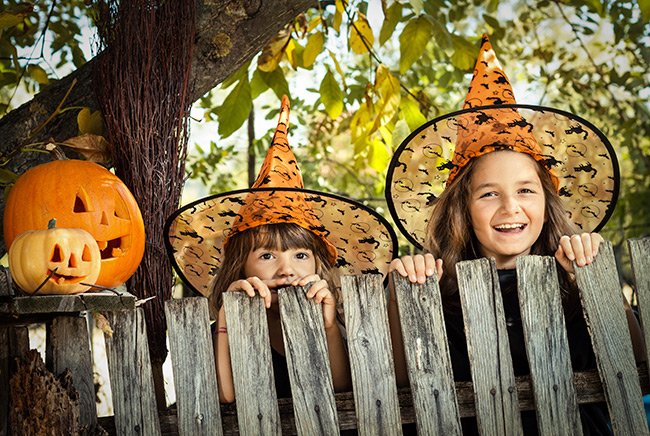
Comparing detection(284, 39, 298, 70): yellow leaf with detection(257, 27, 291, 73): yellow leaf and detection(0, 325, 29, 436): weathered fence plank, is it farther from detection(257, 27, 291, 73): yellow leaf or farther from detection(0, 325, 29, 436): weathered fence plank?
detection(0, 325, 29, 436): weathered fence plank

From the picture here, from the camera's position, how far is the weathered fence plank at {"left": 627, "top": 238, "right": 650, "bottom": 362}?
1983mm

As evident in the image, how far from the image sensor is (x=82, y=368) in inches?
76.2

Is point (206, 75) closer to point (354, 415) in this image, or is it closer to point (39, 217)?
point (39, 217)


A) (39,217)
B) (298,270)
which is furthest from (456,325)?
(39,217)

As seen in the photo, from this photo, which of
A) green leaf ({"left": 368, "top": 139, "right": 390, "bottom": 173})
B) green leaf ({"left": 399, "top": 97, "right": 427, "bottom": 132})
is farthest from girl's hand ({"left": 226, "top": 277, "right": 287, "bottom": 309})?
green leaf ({"left": 368, "top": 139, "right": 390, "bottom": 173})

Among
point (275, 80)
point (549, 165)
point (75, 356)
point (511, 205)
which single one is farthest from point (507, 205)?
point (275, 80)

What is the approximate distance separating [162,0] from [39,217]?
40.6 inches

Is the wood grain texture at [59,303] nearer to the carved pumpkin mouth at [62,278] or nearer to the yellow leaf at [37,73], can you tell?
the carved pumpkin mouth at [62,278]

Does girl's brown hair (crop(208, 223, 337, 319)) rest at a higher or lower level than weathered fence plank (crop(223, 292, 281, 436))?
higher

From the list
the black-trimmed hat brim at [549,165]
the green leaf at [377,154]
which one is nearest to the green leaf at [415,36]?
the black-trimmed hat brim at [549,165]

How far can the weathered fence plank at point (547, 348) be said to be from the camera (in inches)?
77.7

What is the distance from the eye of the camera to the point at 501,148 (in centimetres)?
263

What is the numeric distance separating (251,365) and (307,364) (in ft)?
0.60

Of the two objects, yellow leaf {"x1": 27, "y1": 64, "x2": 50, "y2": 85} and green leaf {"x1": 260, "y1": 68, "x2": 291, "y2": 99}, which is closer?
yellow leaf {"x1": 27, "y1": 64, "x2": 50, "y2": 85}
